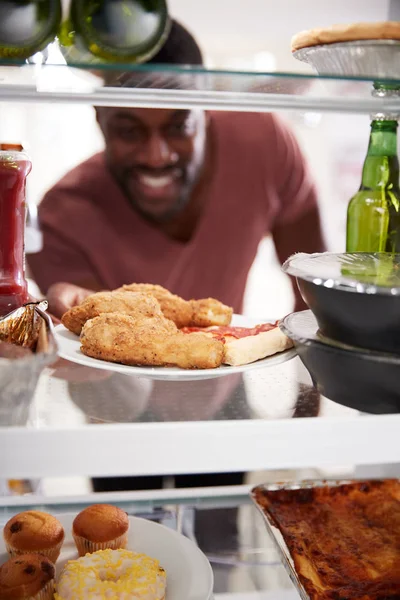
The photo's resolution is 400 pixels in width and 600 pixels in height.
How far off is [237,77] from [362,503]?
0.67 metres

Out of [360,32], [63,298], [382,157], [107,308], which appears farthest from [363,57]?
[63,298]

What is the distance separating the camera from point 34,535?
836 millimetres

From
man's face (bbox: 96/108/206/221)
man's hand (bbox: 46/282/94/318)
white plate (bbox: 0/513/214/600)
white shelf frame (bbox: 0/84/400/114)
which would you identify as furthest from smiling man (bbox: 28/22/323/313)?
white plate (bbox: 0/513/214/600)

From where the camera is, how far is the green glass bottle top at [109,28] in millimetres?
831

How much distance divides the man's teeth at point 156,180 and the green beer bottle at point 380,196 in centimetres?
145

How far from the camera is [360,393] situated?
0.62 m

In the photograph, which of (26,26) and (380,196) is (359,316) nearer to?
(380,196)

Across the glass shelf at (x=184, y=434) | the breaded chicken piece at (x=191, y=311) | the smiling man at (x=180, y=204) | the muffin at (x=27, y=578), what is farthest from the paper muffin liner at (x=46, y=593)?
the smiling man at (x=180, y=204)

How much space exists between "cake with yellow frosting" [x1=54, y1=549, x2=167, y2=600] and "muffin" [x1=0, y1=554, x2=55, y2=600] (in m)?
0.02

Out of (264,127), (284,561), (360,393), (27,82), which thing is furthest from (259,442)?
(264,127)

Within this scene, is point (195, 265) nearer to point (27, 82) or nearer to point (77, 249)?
point (77, 249)

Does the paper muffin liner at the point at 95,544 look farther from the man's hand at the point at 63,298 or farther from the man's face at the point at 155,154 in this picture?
the man's face at the point at 155,154

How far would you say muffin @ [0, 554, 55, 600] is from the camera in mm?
750

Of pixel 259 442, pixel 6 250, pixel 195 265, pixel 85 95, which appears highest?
pixel 85 95
